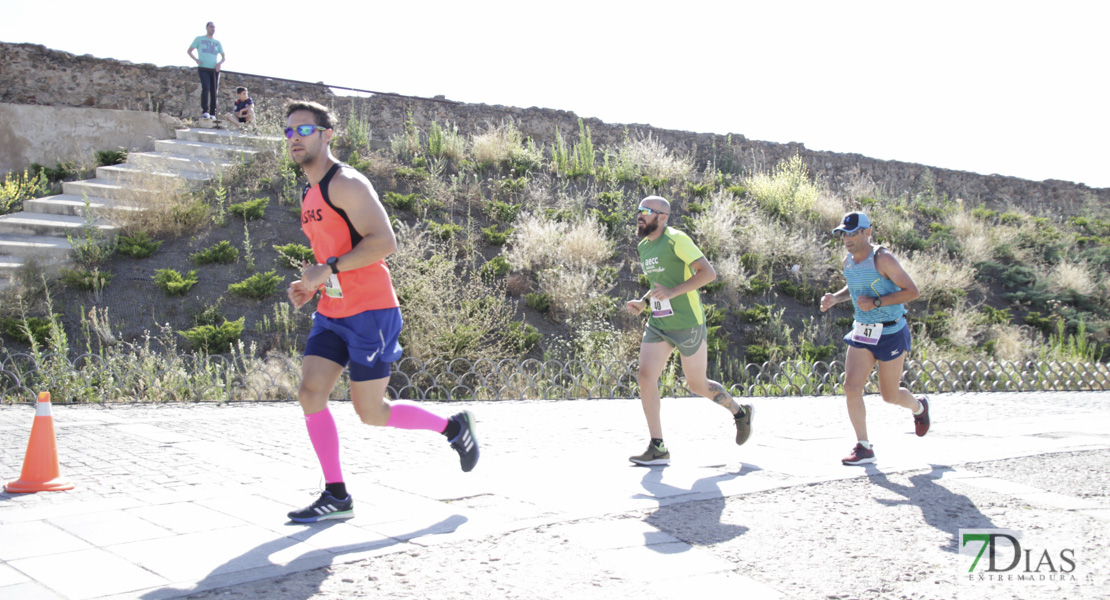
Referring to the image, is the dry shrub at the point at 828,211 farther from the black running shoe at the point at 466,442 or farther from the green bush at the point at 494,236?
the black running shoe at the point at 466,442

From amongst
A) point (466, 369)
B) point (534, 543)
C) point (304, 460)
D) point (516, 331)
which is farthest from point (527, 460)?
point (516, 331)

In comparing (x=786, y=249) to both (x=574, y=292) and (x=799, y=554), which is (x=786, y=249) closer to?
(x=574, y=292)

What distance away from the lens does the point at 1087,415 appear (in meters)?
9.04

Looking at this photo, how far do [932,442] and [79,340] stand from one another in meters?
9.62

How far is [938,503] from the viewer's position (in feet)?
15.5

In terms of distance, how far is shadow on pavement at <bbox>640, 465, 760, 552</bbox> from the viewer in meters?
3.93

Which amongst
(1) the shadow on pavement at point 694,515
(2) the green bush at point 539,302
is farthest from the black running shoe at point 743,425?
(2) the green bush at point 539,302

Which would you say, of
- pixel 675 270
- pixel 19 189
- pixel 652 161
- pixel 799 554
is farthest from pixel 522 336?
pixel 652 161

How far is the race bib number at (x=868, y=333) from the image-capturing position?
19.5ft

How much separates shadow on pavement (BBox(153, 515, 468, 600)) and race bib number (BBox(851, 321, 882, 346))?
135 inches

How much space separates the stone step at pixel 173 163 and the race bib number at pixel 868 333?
12.3 metres

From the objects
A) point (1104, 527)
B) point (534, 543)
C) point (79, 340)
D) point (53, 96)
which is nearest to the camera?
point (534, 543)

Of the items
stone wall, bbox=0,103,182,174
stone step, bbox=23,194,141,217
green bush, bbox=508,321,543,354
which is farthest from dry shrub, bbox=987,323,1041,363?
stone wall, bbox=0,103,182,174

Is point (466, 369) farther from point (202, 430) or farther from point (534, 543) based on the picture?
point (534, 543)
